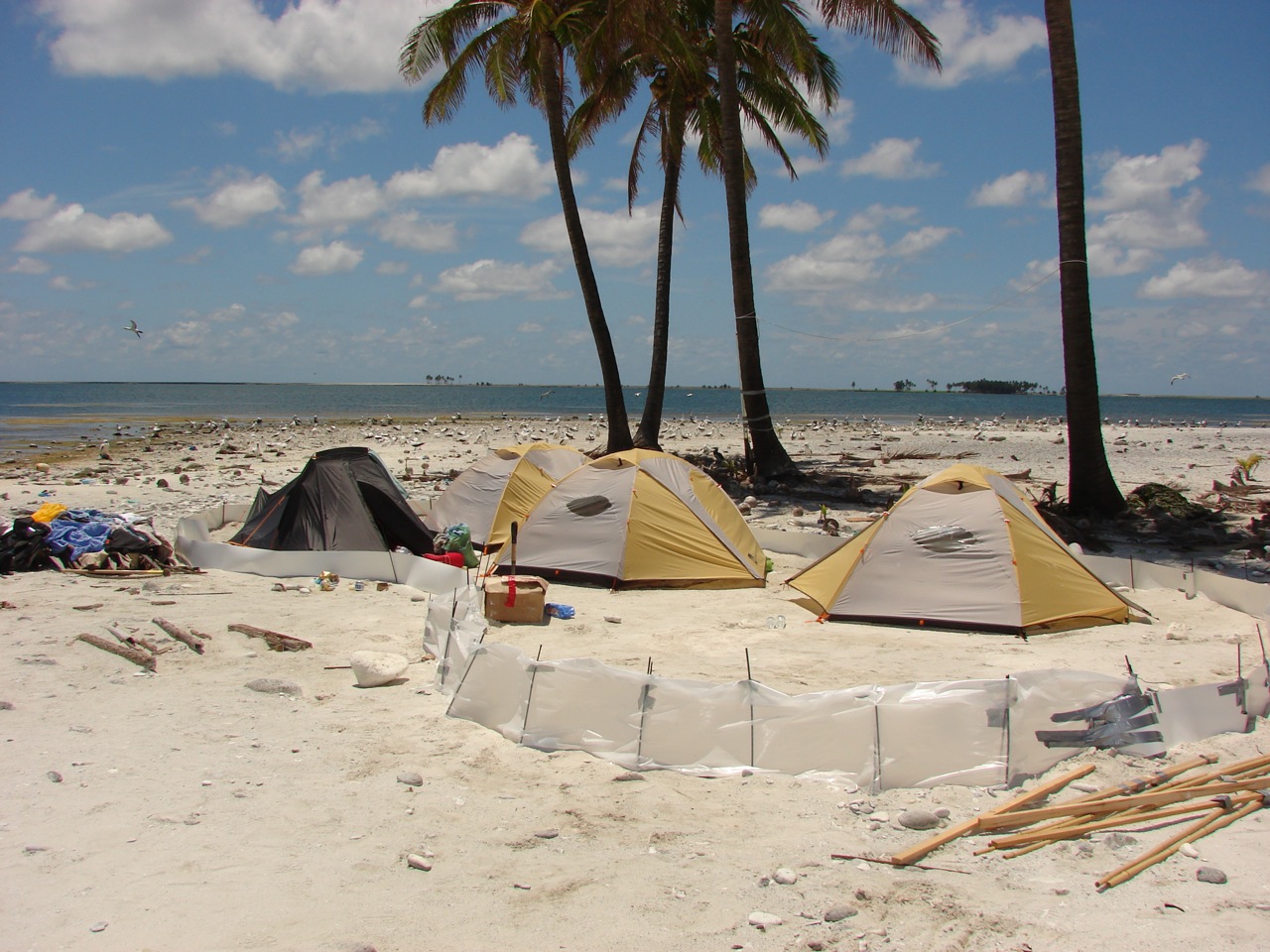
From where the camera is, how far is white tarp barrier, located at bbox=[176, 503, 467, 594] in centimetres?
962

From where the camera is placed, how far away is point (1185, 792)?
440 centimetres

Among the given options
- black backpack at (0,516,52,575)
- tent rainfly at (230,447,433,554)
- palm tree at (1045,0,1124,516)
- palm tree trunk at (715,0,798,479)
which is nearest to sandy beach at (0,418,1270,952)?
black backpack at (0,516,52,575)

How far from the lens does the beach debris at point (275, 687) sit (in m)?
6.30

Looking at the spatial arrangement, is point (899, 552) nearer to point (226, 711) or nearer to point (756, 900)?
point (756, 900)

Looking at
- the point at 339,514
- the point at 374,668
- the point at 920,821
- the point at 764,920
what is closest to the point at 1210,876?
the point at 920,821

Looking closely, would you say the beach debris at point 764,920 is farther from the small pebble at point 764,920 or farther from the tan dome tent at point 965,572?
the tan dome tent at point 965,572

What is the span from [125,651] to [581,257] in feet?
42.9

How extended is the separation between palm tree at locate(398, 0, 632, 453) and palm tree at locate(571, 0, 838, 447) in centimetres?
80

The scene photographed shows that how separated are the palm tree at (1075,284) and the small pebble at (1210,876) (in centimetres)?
944

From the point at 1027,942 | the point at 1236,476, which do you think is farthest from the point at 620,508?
the point at 1236,476

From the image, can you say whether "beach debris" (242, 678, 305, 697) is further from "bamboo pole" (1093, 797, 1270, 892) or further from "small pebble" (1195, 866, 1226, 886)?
"small pebble" (1195, 866, 1226, 886)

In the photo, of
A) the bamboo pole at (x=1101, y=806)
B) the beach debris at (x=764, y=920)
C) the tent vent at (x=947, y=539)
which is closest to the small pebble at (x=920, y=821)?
the bamboo pole at (x=1101, y=806)

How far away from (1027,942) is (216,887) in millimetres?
3290

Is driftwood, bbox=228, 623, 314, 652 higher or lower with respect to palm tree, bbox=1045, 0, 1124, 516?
lower
